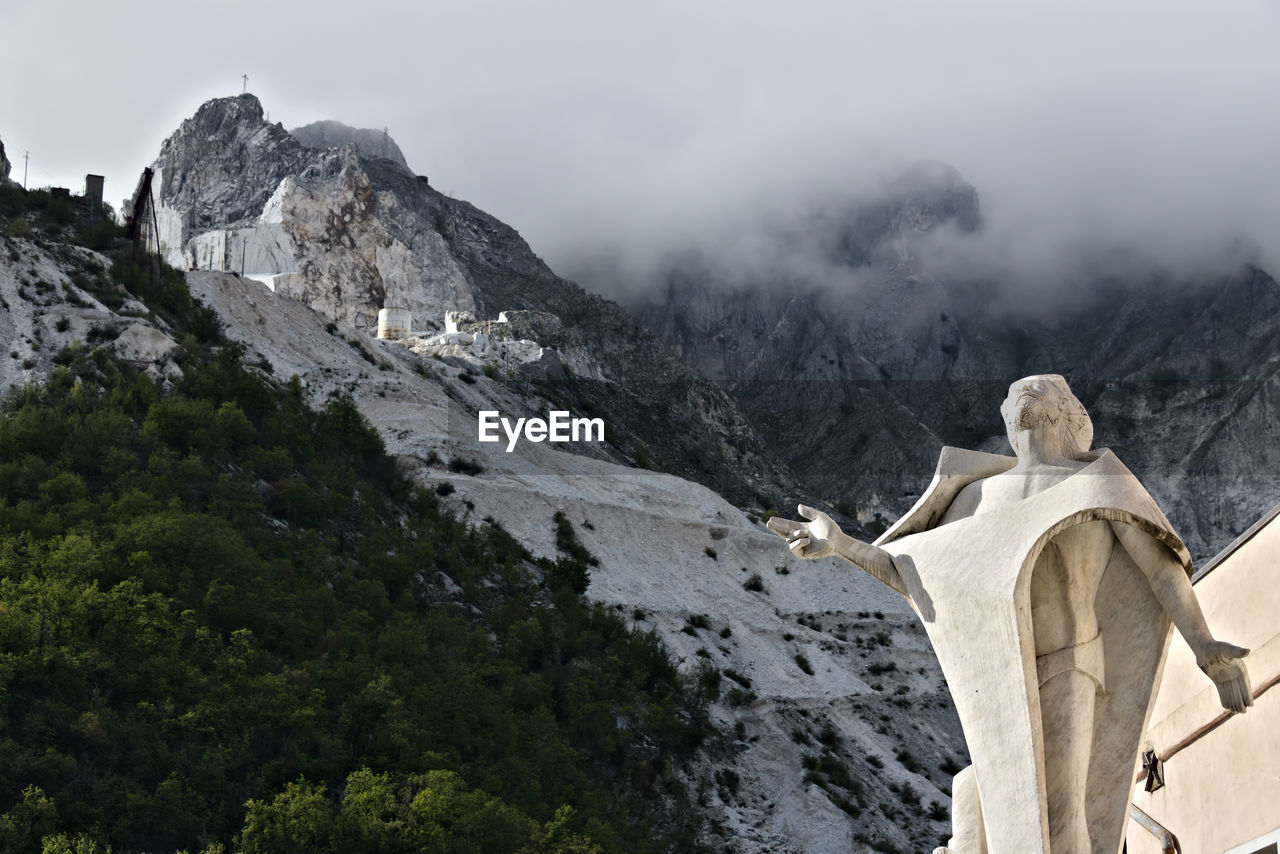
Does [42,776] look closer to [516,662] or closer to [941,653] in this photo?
[516,662]

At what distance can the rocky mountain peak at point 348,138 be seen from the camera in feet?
351

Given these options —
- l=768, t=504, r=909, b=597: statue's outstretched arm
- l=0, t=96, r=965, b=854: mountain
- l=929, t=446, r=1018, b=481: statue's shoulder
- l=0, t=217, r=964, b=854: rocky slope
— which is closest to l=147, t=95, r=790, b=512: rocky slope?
l=0, t=96, r=965, b=854: mountain

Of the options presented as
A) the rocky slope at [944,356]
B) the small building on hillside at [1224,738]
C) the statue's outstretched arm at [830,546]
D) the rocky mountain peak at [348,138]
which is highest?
the rocky mountain peak at [348,138]

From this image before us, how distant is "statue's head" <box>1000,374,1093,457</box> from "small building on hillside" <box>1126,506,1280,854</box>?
119 cm

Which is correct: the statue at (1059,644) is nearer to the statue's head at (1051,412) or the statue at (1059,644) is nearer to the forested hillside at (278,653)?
the statue's head at (1051,412)

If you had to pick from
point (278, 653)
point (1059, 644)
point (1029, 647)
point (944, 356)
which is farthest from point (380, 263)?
point (1029, 647)

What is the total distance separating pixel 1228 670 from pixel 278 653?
25367mm

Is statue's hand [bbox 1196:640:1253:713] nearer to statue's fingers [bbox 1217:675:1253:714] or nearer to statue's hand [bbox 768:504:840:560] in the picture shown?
statue's fingers [bbox 1217:675:1253:714]

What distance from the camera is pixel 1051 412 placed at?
8602mm

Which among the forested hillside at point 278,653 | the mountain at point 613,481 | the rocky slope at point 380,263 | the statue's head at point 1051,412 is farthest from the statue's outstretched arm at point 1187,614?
the rocky slope at point 380,263

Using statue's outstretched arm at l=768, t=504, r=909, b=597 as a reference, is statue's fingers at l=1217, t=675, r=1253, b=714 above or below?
below

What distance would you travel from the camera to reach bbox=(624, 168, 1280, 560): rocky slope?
7875 centimetres

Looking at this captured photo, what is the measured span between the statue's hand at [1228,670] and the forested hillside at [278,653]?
1820 cm

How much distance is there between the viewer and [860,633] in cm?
4738
